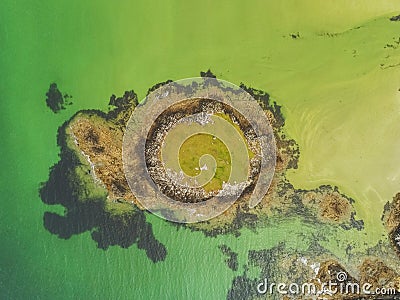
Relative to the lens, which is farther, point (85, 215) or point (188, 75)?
point (85, 215)

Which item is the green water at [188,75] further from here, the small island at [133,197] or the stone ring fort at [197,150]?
the stone ring fort at [197,150]

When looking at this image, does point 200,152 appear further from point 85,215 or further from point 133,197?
point 85,215

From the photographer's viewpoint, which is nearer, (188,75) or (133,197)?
(188,75)

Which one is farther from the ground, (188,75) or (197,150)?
(188,75)

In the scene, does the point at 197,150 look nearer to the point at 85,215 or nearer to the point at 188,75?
the point at 188,75

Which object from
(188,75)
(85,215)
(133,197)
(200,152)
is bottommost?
(85,215)

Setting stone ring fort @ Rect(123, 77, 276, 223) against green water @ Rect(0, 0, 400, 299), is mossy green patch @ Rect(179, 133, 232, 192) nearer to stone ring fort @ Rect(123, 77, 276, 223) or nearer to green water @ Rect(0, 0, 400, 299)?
stone ring fort @ Rect(123, 77, 276, 223)

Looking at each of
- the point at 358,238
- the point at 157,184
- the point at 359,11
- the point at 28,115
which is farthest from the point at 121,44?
the point at 358,238

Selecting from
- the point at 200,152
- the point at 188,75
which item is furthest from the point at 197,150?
the point at 188,75
